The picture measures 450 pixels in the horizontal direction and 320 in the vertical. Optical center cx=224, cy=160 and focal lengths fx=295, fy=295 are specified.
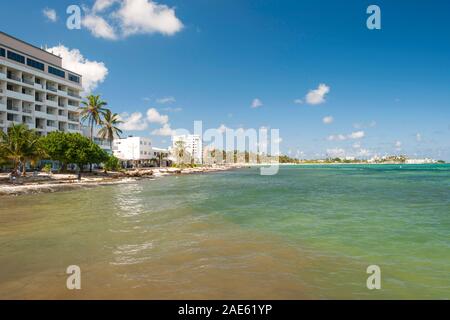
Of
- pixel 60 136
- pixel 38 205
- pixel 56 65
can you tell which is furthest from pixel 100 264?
pixel 56 65

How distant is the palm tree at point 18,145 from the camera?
41.8 m

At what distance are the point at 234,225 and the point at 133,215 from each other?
8.13 metres

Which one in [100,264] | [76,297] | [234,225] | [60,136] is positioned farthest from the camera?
[60,136]

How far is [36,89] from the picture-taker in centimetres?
6675

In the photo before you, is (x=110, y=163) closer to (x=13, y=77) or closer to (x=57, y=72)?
(x=13, y=77)

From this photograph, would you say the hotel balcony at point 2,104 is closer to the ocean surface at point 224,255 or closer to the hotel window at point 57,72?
the hotel window at point 57,72

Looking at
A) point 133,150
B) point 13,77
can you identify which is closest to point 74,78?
point 13,77

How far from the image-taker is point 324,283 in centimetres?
909

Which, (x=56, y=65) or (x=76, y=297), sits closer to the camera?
(x=76, y=297)

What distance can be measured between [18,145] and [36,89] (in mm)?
31006

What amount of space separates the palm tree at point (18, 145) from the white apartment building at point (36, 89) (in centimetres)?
1810

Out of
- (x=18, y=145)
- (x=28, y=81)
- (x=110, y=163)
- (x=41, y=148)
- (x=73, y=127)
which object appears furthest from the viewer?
(x=73, y=127)

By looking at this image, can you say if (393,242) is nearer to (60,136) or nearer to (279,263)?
(279,263)

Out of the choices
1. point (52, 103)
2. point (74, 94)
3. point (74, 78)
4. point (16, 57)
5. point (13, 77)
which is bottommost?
point (52, 103)
